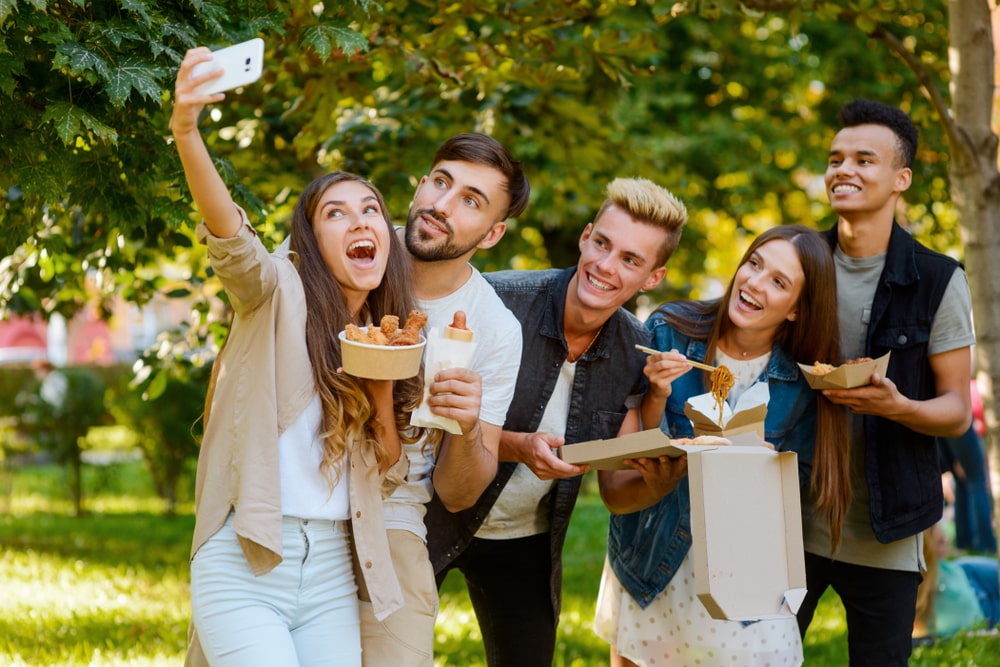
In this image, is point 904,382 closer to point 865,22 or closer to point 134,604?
point 865,22

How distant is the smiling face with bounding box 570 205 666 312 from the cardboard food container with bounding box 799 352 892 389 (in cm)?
65

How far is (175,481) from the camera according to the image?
10.4m

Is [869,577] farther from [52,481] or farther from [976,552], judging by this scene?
[52,481]

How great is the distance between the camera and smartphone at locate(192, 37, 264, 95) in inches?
96.2

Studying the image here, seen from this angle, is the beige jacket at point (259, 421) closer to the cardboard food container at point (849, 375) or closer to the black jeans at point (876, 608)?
the cardboard food container at point (849, 375)

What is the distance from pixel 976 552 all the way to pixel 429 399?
789cm

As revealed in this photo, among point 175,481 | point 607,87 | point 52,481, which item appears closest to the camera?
point 607,87

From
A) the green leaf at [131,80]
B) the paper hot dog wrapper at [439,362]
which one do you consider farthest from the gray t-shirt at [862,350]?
the green leaf at [131,80]

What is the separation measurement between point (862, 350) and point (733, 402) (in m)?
0.60

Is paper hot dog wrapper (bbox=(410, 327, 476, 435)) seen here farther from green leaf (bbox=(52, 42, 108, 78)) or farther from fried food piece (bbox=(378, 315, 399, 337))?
green leaf (bbox=(52, 42, 108, 78))

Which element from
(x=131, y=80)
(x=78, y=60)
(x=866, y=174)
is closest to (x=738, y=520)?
(x=866, y=174)

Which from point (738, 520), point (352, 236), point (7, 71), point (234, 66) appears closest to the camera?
point (234, 66)

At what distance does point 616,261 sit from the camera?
3.71m

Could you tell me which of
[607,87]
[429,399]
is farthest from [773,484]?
[607,87]
